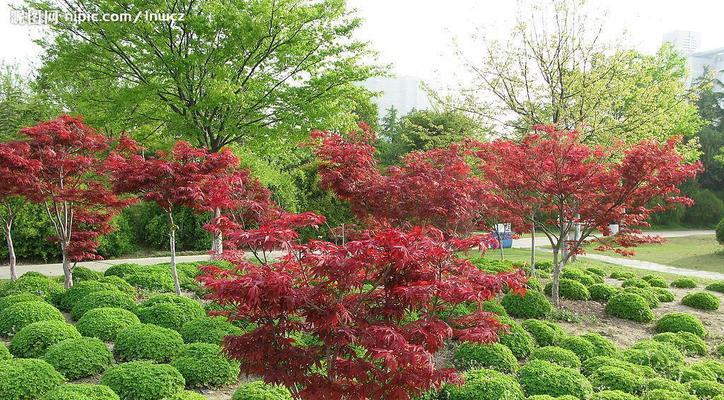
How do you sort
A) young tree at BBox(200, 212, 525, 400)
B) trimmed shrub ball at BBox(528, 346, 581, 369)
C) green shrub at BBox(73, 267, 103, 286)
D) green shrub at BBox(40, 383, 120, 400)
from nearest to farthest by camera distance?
young tree at BBox(200, 212, 525, 400) < green shrub at BBox(40, 383, 120, 400) < trimmed shrub ball at BBox(528, 346, 581, 369) < green shrub at BBox(73, 267, 103, 286)

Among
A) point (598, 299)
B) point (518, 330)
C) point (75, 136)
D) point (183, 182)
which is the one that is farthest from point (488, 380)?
point (75, 136)

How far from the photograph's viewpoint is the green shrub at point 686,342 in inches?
261

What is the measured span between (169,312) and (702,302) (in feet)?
27.4

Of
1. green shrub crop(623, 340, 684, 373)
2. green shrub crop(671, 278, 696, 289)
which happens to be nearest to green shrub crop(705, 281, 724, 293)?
green shrub crop(671, 278, 696, 289)

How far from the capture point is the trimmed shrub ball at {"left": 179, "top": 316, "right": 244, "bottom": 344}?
562cm

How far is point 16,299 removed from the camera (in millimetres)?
6531

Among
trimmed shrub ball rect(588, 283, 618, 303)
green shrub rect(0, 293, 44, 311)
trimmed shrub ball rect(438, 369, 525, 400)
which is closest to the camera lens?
trimmed shrub ball rect(438, 369, 525, 400)

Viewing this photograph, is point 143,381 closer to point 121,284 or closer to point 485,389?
point 485,389

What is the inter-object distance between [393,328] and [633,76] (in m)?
13.0

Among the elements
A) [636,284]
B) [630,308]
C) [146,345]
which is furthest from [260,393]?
[636,284]

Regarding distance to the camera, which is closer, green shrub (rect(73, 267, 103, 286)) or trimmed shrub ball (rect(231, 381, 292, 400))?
trimmed shrub ball (rect(231, 381, 292, 400))

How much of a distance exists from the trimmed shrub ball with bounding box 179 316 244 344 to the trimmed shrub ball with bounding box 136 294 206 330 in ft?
1.00

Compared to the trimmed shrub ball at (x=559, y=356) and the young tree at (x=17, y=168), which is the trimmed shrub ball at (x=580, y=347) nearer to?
the trimmed shrub ball at (x=559, y=356)

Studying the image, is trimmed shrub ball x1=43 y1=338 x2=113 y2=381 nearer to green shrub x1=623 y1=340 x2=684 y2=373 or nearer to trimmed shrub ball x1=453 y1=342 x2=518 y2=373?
trimmed shrub ball x1=453 y1=342 x2=518 y2=373
